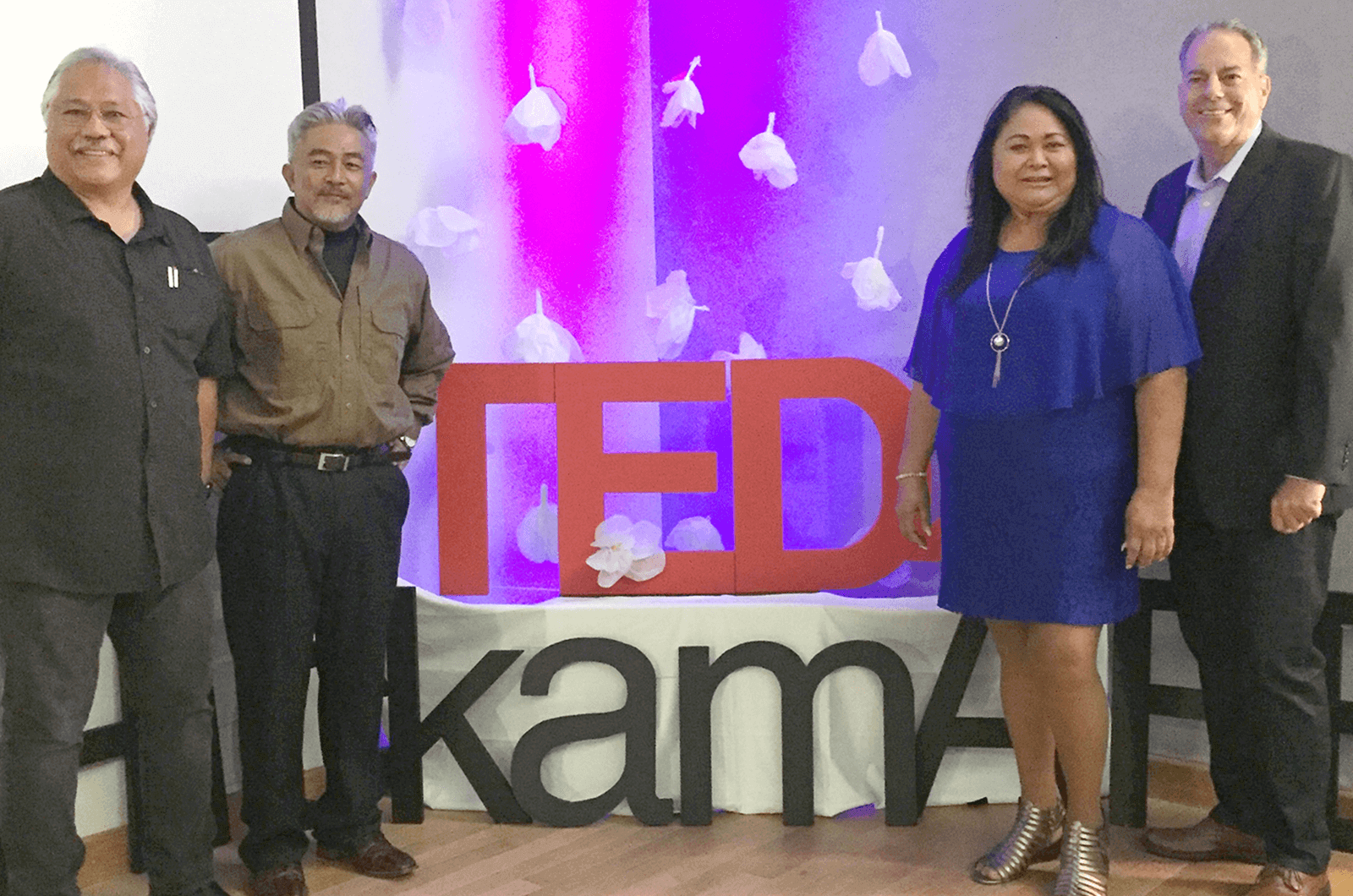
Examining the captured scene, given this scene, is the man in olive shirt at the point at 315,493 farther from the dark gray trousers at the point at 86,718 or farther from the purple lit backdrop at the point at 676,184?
the purple lit backdrop at the point at 676,184

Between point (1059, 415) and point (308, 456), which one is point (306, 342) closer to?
point (308, 456)

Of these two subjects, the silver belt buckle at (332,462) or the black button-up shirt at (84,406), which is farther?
the silver belt buckle at (332,462)

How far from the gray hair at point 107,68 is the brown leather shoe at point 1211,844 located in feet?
7.94

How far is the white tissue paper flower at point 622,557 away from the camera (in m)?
2.80

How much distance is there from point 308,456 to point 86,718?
0.62 m

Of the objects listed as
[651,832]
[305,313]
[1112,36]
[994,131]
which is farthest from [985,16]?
[651,832]

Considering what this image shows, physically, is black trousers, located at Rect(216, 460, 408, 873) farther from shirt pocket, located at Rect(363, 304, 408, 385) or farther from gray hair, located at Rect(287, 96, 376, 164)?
gray hair, located at Rect(287, 96, 376, 164)

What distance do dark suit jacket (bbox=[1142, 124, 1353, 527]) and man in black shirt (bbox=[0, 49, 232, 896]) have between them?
1.86 meters

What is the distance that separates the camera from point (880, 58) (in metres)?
3.01

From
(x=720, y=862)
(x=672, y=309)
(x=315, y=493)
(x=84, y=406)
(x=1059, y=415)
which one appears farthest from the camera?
(x=672, y=309)

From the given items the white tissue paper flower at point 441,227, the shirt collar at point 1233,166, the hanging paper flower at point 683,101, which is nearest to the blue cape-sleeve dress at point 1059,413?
the shirt collar at point 1233,166

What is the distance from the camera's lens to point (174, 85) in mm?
2680

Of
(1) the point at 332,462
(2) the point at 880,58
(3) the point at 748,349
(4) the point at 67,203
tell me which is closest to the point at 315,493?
(1) the point at 332,462

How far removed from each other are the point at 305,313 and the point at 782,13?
1525mm
